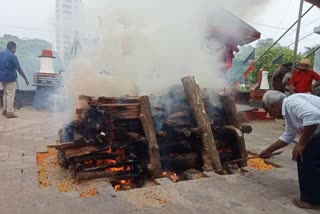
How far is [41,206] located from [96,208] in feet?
1.92

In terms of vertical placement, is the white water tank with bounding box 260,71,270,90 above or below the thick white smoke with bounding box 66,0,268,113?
below

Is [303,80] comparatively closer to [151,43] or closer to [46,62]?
[151,43]

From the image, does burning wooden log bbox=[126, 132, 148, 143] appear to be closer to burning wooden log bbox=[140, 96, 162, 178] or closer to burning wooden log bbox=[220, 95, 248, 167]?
burning wooden log bbox=[140, 96, 162, 178]

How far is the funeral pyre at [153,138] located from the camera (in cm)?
423

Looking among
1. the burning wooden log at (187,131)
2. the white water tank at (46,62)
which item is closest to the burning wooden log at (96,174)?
the burning wooden log at (187,131)

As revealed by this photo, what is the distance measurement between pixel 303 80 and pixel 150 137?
447cm

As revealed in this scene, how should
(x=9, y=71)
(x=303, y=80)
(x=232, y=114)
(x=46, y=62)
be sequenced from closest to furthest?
(x=232, y=114), (x=303, y=80), (x=9, y=71), (x=46, y=62)

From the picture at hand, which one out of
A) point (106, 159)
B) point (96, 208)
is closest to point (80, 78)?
point (106, 159)

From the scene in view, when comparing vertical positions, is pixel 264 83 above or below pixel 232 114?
above

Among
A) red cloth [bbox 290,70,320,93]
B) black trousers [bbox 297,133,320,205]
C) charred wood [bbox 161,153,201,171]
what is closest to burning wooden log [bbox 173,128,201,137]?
charred wood [bbox 161,153,201,171]

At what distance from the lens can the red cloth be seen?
23.1ft

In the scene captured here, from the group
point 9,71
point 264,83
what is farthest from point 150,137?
point 264,83

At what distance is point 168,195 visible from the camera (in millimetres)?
3619

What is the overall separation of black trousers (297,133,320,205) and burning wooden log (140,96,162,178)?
5.87 feet
